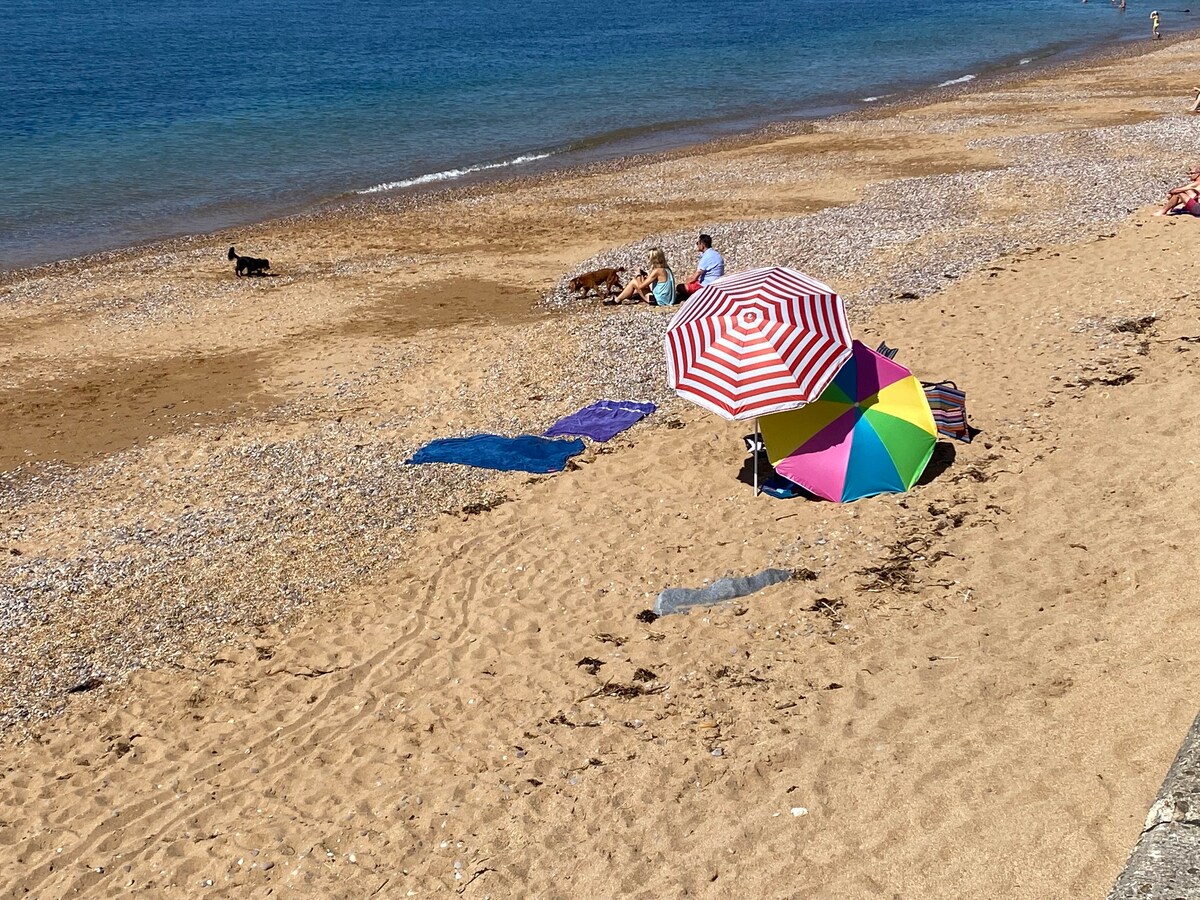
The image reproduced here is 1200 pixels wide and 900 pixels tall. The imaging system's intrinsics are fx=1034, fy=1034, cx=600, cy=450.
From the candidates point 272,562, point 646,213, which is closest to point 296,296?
point 646,213

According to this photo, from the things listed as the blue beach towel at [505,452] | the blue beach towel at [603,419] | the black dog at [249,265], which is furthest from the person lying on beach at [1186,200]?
the black dog at [249,265]

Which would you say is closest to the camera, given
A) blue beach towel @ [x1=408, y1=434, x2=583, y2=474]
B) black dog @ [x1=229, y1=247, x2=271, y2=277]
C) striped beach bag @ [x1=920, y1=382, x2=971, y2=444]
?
striped beach bag @ [x1=920, y1=382, x2=971, y2=444]

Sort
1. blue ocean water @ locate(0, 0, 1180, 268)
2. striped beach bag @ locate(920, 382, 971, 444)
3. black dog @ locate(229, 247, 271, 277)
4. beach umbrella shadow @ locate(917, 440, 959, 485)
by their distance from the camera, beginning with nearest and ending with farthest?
1. beach umbrella shadow @ locate(917, 440, 959, 485)
2. striped beach bag @ locate(920, 382, 971, 444)
3. black dog @ locate(229, 247, 271, 277)
4. blue ocean water @ locate(0, 0, 1180, 268)

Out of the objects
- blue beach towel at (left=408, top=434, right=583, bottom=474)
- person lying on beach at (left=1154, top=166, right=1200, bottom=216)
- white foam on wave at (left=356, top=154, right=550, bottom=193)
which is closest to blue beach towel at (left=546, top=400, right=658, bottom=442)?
blue beach towel at (left=408, top=434, right=583, bottom=474)

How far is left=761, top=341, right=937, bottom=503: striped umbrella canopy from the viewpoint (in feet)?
36.3

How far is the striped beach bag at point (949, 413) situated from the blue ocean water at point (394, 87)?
84.5 feet

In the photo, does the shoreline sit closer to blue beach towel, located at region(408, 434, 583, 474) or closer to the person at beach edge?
the person at beach edge

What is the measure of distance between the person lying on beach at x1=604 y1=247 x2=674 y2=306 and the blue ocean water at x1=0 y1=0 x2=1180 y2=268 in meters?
17.3

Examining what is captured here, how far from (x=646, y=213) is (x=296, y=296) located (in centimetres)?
1010

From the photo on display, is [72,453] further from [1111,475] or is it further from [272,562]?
[1111,475]

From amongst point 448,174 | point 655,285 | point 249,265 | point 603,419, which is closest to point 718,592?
point 603,419

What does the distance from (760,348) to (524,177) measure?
26858 millimetres

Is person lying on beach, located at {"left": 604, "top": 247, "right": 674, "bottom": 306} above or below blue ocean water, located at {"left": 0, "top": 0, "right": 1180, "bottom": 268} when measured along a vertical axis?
below

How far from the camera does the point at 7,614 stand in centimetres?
1153
